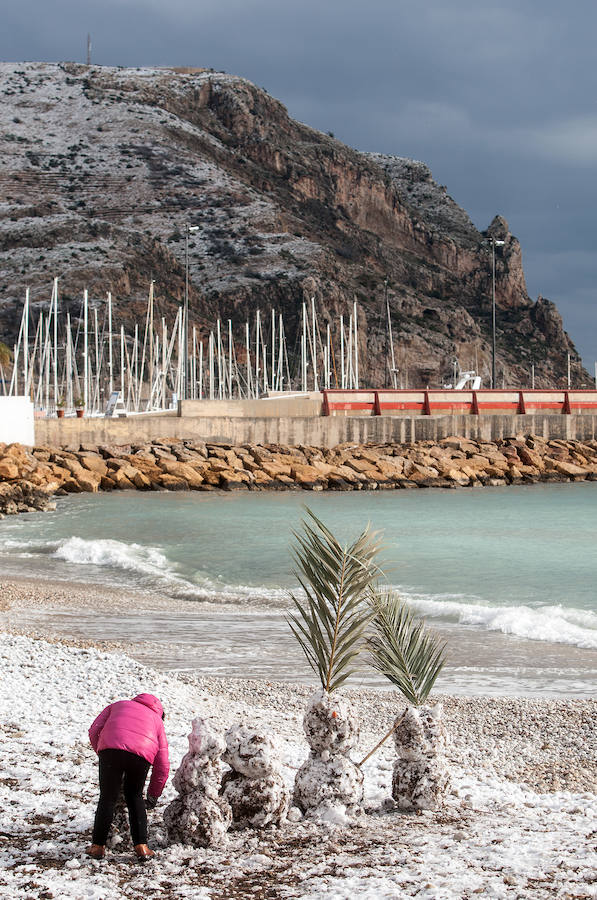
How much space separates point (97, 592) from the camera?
1580cm

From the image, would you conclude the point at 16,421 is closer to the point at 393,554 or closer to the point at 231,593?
the point at 393,554

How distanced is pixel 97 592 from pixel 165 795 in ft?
34.1

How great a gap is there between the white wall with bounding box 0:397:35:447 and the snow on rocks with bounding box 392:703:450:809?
36.0m

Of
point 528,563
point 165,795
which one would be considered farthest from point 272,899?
point 528,563

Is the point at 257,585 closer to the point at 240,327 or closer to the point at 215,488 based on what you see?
the point at 215,488

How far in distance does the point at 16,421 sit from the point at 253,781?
37.2m

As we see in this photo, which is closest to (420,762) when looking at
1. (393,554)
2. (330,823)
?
(330,823)

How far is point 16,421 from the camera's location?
4038 cm

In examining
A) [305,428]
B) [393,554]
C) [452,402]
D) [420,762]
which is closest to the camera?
[420,762]

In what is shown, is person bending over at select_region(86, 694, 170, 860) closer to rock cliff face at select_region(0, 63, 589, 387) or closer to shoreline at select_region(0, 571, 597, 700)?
shoreline at select_region(0, 571, 597, 700)

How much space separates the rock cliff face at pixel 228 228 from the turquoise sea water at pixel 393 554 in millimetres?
75721

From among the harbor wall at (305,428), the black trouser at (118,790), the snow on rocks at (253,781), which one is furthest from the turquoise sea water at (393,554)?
the harbor wall at (305,428)

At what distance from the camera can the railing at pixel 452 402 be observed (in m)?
51.1

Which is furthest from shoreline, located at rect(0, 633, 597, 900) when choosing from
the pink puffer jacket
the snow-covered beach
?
the pink puffer jacket
